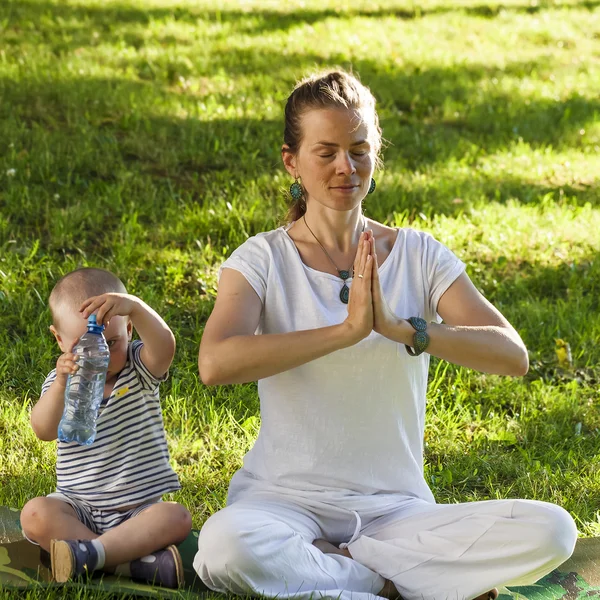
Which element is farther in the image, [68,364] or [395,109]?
[395,109]

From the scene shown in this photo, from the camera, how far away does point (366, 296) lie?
9.53 ft

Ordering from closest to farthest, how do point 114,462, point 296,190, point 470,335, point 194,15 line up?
point 470,335 < point 114,462 < point 296,190 < point 194,15

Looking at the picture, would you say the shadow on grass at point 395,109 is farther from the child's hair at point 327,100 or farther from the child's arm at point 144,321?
the child's arm at point 144,321

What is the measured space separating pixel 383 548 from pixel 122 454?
37.9 inches

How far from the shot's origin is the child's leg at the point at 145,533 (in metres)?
3.21

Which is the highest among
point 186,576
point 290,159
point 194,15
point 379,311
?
point 194,15

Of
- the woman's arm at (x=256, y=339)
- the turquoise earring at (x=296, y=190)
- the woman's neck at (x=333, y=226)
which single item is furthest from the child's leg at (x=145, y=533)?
the turquoise earring at (x=296, y=190)

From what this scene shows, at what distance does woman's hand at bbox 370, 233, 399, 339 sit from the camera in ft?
9.61

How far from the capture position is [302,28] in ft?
31.5

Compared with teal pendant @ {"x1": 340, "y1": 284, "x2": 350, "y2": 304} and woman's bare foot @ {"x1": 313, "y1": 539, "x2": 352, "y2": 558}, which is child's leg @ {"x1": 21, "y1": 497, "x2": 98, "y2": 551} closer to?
woman's bare foot @ {"x1": 313, "y1": 539, "x2": 352, "y2": 558}

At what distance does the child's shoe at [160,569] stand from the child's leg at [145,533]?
27 mm

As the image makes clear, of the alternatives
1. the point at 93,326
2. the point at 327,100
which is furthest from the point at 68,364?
the point at 327,100

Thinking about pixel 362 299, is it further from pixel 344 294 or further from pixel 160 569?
pixel 160 569

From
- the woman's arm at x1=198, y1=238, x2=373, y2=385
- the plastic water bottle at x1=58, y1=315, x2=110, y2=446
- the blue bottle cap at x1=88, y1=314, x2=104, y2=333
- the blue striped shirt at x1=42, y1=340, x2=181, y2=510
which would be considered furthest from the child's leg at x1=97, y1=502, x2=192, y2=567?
the blue bottle cap at x1=88, y1=314, x2=104, y2=333
